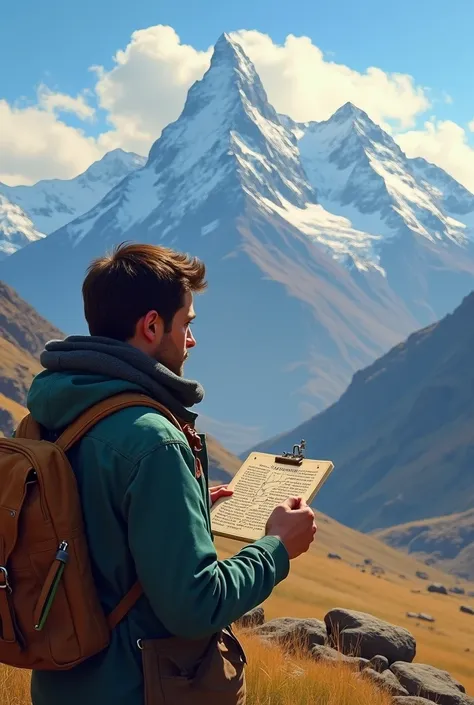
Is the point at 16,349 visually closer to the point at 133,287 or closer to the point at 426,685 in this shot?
the point at 426,685

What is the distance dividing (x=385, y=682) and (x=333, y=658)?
0.78 metres

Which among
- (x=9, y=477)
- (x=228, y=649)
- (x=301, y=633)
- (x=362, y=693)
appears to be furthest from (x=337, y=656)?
(x=9, y=477)

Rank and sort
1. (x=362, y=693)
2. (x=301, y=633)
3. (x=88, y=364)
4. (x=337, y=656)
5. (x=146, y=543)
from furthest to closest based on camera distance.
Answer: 1. (x=301, y=633)
2. (x=337, y=656)
3. (x=362, y=693)
4. (x=88, y=364)
5. (x=146, y=543)

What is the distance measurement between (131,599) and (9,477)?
27.3 inches

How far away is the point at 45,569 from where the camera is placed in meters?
3.79

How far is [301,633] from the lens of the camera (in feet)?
45.2

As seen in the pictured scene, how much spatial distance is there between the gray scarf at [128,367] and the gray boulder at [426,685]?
355 inches

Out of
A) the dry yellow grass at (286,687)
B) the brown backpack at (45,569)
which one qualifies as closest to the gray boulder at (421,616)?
the dry yellow grass at (286,687)

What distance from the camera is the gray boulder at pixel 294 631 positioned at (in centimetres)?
1327

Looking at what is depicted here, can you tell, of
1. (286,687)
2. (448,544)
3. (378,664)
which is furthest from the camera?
(448,544)

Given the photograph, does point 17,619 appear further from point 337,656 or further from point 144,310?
point 337,656

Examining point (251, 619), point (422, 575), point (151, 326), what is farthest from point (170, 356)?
point (422, 575)

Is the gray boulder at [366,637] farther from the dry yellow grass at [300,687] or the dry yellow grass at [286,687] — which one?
the dry yellow grass at [286,687]

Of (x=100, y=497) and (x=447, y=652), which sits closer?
(x=100, y=497)
